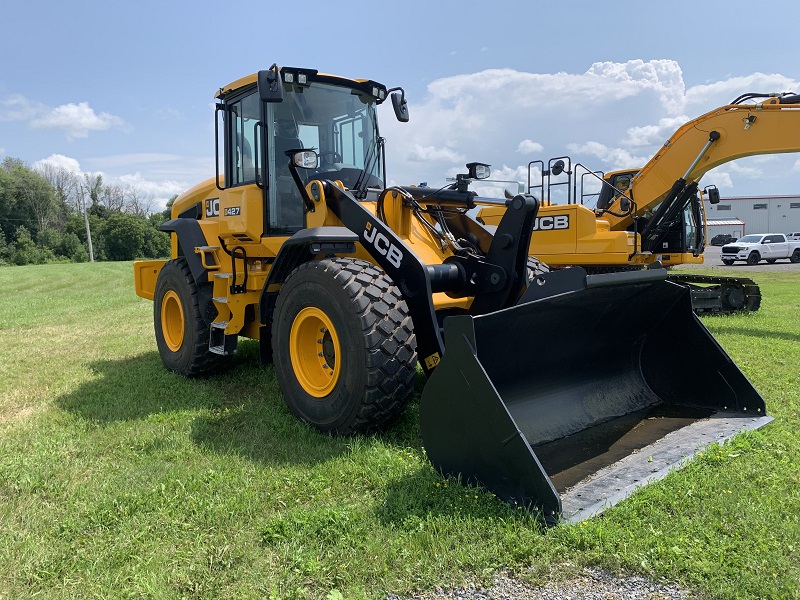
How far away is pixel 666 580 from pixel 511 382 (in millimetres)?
1758

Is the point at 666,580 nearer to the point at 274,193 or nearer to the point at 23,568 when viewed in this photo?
the point at 23,568

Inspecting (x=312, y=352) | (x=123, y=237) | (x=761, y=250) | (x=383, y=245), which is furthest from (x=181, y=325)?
(x=123, y=237)

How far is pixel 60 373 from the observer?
6.93 meters

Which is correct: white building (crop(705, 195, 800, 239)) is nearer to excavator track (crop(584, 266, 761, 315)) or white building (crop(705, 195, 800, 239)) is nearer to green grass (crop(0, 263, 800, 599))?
excavator track (crop(584, 266, 761, 315))

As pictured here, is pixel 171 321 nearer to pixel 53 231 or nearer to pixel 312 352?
pixel 312 352

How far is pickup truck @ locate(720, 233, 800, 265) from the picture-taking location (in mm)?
30703

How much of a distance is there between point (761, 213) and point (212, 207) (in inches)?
2939

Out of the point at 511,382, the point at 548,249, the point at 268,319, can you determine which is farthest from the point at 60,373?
the point at 548,249

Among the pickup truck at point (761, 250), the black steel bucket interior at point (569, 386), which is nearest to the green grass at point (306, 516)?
the black steel bucket interior at point (569, 386)

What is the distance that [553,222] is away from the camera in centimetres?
1120

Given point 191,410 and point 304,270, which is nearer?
point 304,270

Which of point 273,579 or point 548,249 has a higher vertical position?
point 548,249

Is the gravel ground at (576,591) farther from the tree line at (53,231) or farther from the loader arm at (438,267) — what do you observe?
the tree line at (53,231)

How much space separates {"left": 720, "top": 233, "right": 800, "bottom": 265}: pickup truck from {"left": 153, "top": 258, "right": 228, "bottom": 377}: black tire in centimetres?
3066
